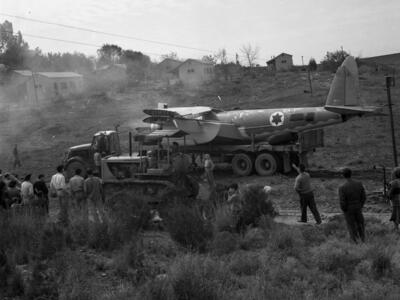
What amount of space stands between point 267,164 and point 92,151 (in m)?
6.72

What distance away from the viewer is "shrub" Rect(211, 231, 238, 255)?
1062cm

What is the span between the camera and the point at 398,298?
7.45m

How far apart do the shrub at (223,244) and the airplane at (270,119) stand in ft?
34.0

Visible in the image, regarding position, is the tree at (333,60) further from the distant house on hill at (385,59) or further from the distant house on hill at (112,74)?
the distant house on hill at (112,74)

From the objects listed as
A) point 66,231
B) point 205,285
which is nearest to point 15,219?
point 66,231

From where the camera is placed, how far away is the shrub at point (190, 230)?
11.0m

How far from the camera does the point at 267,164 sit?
22500 mm

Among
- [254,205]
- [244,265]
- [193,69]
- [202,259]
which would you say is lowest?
[244,265]

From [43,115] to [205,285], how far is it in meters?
40.6

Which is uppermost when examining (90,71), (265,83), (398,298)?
(90,71)

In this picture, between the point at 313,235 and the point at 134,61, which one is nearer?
the point at 313,235

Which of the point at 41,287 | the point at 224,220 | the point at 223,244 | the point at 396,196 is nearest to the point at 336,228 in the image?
the point at 396,196

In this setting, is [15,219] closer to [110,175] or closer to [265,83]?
[110,175]

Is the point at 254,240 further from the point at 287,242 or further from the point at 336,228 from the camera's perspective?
the point at 336,228
